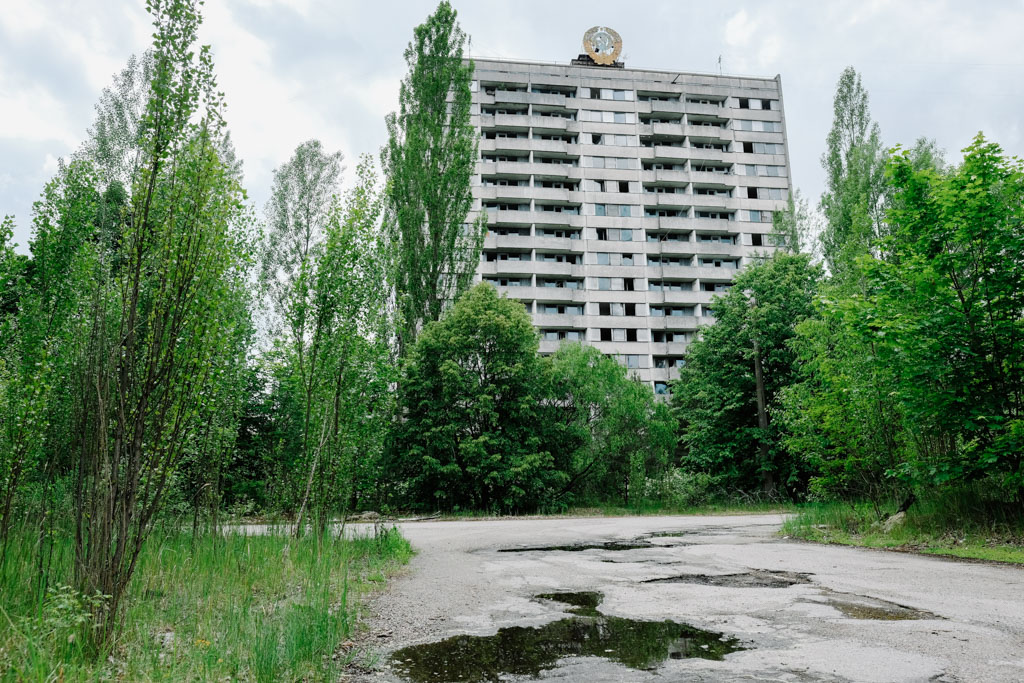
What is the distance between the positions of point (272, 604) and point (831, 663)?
4.38 meters

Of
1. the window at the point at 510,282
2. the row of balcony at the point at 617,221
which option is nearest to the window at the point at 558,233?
the row of balcony at the point at 617,221

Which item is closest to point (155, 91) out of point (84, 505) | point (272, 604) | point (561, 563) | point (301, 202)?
point (84, 505)

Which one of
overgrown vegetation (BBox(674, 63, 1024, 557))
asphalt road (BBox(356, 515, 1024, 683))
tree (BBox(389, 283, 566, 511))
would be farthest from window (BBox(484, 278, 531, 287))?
asphalt road (BBox(356, 515, 1024, 683))

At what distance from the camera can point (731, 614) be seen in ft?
18.4

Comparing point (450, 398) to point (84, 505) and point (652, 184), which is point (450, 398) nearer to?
point (84, 505)

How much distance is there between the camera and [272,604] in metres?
5.62

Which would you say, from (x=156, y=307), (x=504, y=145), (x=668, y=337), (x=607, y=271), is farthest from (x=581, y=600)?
(x=504, y=145)

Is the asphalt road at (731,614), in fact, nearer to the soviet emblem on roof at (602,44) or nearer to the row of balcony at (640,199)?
the row of balcony at (640,199)

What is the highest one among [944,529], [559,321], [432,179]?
[432,179]

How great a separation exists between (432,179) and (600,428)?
14055mm

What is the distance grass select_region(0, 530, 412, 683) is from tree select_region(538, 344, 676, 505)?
21.4 m

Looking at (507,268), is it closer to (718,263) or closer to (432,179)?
(718,263)

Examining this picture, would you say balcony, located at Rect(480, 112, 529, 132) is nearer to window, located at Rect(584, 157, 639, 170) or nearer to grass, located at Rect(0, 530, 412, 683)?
window, located at Rect(584, 157, 639, 170)

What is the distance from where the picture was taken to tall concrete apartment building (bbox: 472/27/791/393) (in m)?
54.9
